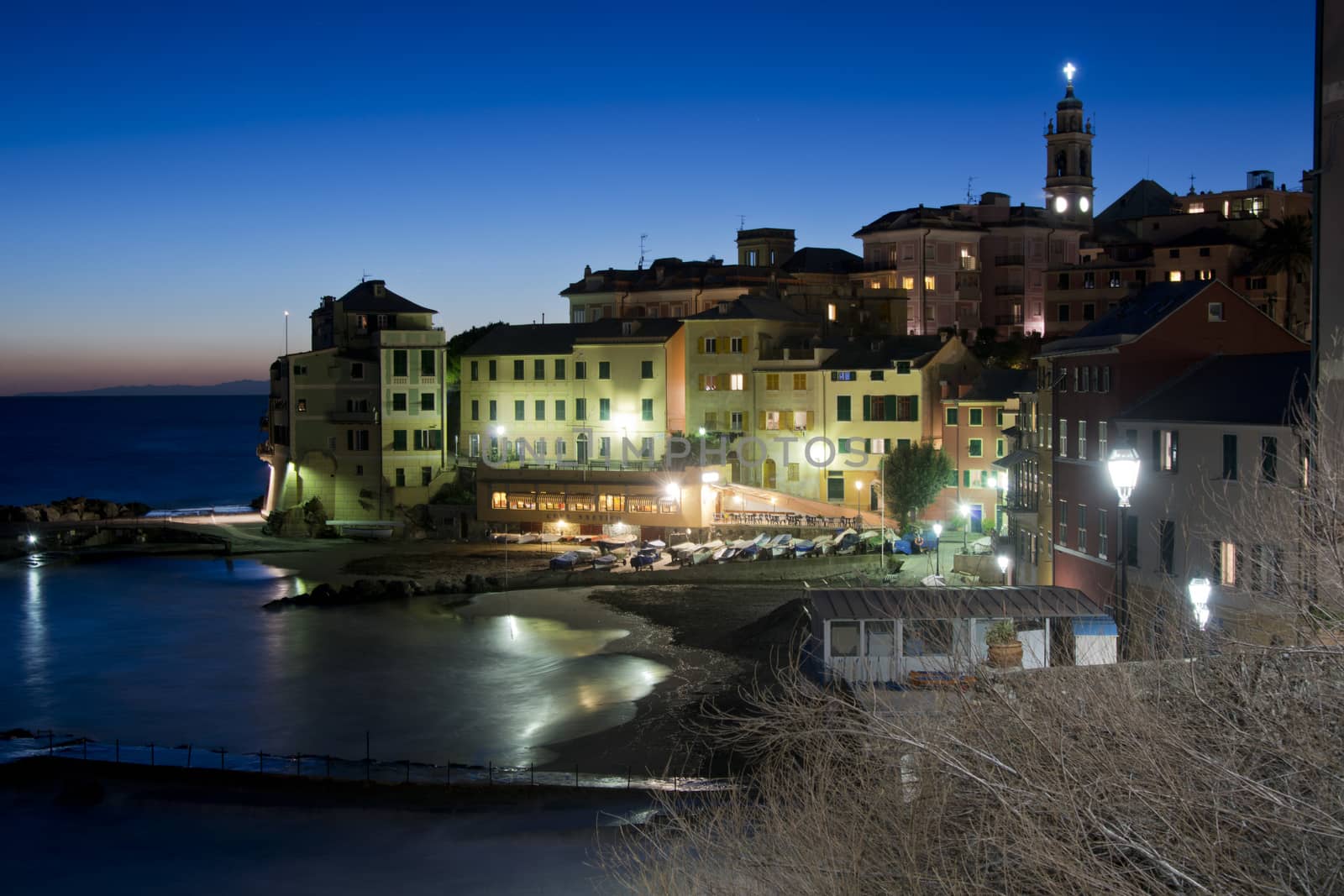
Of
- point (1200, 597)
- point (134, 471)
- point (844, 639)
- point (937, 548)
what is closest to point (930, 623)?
point (844, 639)

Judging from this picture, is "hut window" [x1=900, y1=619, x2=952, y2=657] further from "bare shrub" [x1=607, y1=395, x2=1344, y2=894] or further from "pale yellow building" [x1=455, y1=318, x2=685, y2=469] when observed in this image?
"pale yellow building" [x1=455, y1=318, x2=685, y2=469]

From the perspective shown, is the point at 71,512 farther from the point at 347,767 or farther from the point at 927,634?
the point at 927,634

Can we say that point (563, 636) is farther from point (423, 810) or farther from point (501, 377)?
point (501, 377)

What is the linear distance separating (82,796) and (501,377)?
1905 inches

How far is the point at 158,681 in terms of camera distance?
35.9 metres

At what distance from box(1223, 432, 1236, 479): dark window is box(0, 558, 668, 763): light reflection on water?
15482 millimetres

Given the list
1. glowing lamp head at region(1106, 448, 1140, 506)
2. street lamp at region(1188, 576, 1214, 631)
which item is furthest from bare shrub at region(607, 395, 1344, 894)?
street lamp at region(1188, 576, 1214, 631)

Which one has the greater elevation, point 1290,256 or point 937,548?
Result: point 1290,256

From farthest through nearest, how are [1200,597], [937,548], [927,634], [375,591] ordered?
[937,548] → [375,591] → [927,634] → [1200,597]

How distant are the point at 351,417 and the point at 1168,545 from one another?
50.1m

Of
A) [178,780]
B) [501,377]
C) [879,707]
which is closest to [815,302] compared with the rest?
[501,377]

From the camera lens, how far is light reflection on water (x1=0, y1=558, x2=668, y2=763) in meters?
30.2

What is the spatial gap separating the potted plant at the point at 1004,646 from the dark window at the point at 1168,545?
A: 8.37 m

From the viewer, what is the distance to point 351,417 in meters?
69.2
